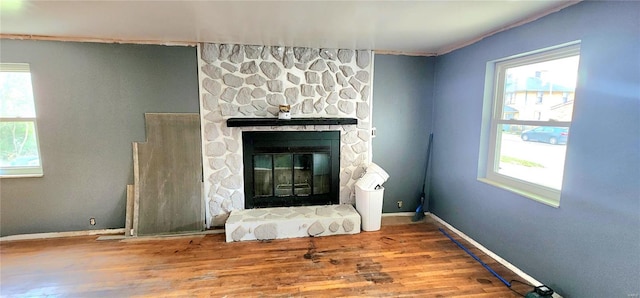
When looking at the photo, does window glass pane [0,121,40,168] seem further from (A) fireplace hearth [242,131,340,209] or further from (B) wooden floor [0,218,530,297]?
(A) fireplace hearth [242,131,340,209]

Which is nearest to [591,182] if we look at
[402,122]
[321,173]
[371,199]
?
[371,199]

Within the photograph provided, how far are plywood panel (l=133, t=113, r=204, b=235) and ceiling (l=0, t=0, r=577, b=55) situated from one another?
0.98 m

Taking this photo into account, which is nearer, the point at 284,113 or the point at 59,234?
the point at 59,234

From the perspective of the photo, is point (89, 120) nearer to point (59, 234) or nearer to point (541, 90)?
point (59, 234)

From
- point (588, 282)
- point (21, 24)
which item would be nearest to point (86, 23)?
point (21, 24)

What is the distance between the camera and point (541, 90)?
2.38m

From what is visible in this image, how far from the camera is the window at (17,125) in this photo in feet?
9.92

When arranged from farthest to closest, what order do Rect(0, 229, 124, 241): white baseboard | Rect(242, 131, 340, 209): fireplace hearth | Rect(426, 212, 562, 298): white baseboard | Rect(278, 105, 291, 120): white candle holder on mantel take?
1. Rect(242, 131, 340, 209): fireplace hearth
2. Rect(278, 105, 291, 120): white candle holder on mantel
3. Rect(0, 229, 124, 241): white baseboard
4. Rect(426, 212, 562, 298): white baseboard

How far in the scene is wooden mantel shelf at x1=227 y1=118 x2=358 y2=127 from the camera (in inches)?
128

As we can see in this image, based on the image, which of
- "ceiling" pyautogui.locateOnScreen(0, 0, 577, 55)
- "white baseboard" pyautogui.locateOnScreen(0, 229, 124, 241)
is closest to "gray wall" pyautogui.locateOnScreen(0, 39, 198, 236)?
"white baseboard" pyautogui.locateOnScreen(0, 229, 124, 241)

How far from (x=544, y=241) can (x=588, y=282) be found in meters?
0.36

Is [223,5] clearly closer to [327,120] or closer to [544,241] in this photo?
[327,120]

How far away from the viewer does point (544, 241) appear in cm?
225

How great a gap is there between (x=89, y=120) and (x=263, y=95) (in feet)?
6.49
